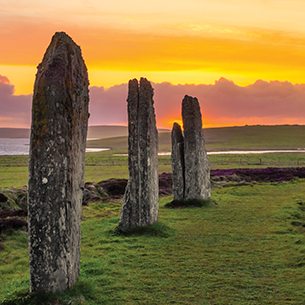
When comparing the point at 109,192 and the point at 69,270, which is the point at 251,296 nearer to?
the point at 69,270

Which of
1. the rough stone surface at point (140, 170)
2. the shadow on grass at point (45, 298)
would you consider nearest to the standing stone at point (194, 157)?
the rough stone surface at point (140, 170)

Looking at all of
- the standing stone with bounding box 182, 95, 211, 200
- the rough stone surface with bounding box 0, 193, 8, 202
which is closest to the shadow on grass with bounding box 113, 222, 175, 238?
the standing stone with bounding box 182, 95, 211, 200

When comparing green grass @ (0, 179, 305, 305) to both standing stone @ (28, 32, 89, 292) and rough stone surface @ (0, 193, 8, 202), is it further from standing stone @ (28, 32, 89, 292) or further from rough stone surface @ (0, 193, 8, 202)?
rough stone surface @ (0, 193, 8, 202)

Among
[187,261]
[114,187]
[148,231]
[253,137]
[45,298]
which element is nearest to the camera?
[45,298]

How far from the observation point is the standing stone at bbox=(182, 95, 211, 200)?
21391 millimetres

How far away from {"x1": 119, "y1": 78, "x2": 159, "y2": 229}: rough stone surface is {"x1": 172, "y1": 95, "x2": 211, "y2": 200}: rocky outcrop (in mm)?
A: 6127

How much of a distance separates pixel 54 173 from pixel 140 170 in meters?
6.84

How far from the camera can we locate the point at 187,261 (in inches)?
462

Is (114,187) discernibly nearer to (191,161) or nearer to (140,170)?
(191,161)

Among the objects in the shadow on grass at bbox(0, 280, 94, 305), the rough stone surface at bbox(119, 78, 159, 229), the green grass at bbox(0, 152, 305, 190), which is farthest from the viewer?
the green grass at bbox(0, 152, 305, 190)

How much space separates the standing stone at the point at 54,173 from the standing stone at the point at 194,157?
1295 centimetres

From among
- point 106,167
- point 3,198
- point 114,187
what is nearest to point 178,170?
point 114,187

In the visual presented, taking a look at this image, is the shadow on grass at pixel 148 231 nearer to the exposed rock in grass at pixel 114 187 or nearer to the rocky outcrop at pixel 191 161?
the rocky outcrop at pixel 191 161

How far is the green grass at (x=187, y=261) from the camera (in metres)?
9.20
